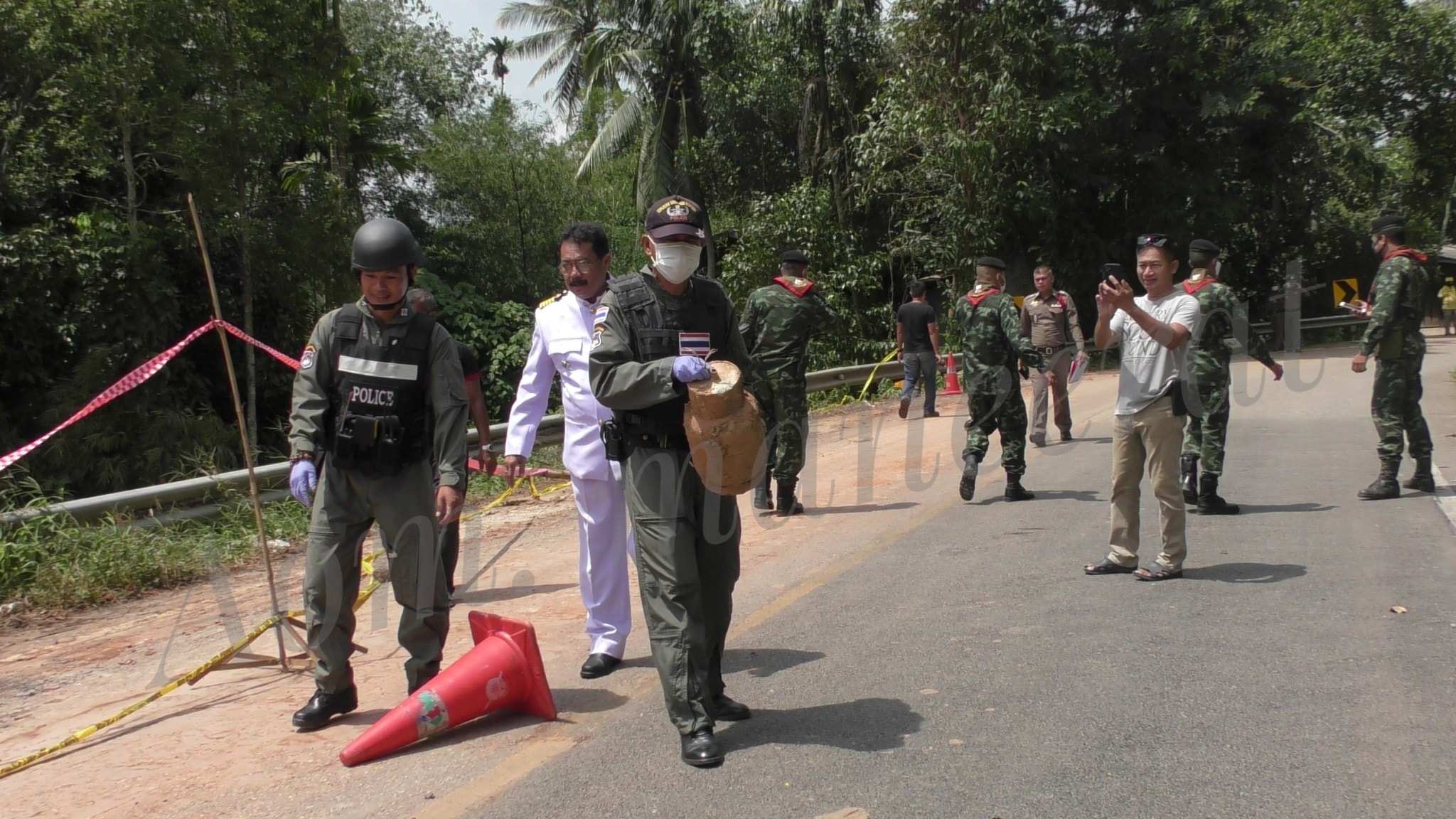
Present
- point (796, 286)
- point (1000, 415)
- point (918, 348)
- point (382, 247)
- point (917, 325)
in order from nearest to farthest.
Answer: point (382, 247) → point (796, 286) → point (1000, 415) → point (917, 325) → point (918, 348)

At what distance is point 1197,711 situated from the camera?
4.24m

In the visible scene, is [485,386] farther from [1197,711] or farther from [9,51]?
[1197,711]

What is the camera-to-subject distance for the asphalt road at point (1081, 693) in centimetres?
365

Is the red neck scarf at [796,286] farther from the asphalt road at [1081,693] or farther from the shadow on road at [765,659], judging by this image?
the shadow on road at [765,659]

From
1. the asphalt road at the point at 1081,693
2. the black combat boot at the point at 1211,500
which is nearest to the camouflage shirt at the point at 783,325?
the asphalt road at the point at 1081,693

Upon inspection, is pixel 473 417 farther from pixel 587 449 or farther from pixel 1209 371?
pixel 1209 371

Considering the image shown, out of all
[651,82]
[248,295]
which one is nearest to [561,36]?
[651,82]

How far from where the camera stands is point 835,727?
169 inches

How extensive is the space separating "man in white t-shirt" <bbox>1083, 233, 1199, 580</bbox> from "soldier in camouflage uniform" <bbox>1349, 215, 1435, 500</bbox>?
9.09 feet

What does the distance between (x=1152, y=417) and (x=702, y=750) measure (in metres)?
3.46

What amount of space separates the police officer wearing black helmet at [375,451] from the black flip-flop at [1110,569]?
3.65m

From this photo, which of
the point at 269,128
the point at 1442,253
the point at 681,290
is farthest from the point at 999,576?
the point at 1442,253

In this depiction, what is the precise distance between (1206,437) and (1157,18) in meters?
18.3

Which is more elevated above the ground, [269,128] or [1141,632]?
[269,128]
